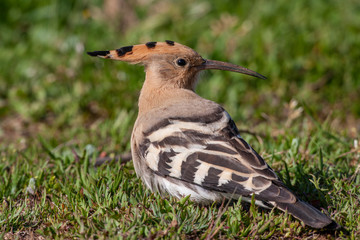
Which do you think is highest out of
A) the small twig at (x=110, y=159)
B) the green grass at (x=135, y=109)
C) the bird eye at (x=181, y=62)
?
the bird eye at (x=181, y=62)

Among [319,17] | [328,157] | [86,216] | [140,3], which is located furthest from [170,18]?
[86,216]

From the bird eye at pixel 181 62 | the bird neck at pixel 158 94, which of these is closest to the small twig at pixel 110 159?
the bird neck at pixel 158 94

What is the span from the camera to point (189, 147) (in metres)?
2.87

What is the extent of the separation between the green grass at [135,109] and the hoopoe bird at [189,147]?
121 millimetres

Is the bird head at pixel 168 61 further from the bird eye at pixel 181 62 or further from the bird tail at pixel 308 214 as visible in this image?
the bird tail at pixel 308 214

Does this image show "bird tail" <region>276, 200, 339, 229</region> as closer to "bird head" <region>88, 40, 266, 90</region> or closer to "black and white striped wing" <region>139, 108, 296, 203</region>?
"black and white striped wing" <region>139, 108, 296, 203</region>

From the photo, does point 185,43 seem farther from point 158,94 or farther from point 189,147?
point 189,147

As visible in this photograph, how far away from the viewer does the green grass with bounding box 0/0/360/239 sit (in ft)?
9.03

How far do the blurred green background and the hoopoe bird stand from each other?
872mm

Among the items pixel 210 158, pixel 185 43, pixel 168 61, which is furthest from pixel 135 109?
pixel 210 158

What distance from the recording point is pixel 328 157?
11.7ft

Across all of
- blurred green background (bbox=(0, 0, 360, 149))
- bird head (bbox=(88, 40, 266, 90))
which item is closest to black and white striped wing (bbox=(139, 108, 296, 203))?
bird head (bbox=(88, 40, 266, 90))

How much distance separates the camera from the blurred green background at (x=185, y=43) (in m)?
4.98

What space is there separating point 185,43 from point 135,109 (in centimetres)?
118
